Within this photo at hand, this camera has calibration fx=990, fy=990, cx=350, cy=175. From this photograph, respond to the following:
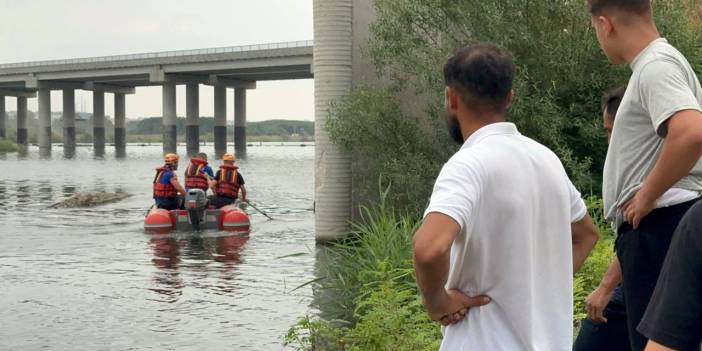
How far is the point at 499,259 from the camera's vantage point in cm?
322

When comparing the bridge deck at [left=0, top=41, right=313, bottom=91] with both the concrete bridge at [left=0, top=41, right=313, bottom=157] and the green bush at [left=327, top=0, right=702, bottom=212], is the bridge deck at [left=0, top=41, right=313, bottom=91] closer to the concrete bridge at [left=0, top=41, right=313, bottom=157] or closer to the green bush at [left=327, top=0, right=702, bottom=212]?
the concrete bridge at [left=0, top=41, right=313, bottom=157]

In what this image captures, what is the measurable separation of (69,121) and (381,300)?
417 ft

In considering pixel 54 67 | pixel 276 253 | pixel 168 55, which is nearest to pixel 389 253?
pixel 276 253

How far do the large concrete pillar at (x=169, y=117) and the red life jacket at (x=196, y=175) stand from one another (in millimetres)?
74165

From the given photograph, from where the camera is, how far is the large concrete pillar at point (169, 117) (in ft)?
319

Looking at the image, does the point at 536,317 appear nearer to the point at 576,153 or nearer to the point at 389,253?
the point at 389,253

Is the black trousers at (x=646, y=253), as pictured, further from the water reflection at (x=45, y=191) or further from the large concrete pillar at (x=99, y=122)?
the large concrete pillar at (x=99, y=122)

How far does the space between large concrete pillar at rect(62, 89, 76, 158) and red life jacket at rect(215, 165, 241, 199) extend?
3812 inches

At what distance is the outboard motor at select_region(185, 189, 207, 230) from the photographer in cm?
2269

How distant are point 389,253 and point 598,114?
735cm

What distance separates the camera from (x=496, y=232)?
10.5 feet

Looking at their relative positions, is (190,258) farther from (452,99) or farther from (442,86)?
(452,99)

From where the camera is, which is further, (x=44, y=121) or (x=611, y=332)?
(x=44, y=121)

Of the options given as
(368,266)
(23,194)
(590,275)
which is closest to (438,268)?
(590,275)
